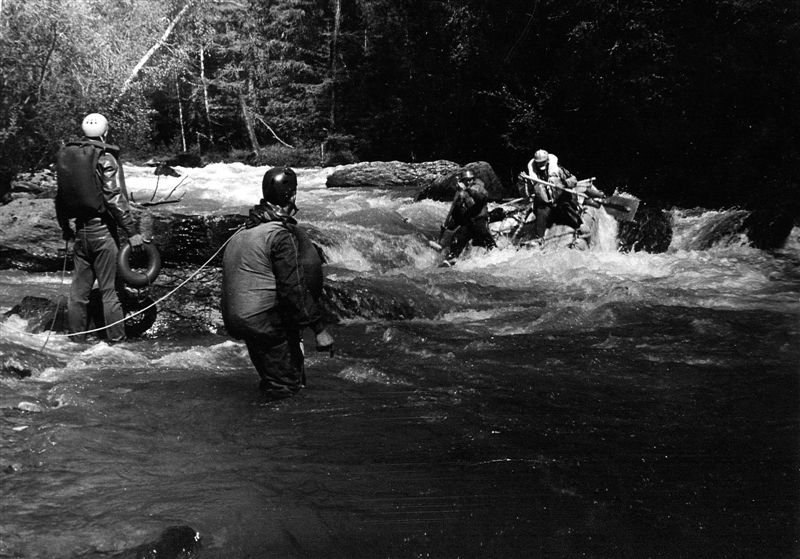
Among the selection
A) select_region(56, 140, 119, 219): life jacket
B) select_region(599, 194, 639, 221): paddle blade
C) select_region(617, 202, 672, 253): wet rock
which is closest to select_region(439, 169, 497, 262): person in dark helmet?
select_region(599, 194, 639, 221): paddle blade

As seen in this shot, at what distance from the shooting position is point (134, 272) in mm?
7035

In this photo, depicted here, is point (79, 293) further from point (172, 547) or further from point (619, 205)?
point (619, 205)

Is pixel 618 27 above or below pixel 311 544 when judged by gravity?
above

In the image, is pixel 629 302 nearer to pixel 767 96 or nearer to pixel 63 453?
pixel 63 453

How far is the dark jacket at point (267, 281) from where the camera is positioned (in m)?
4.53

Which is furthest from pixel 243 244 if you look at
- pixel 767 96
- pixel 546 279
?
pixel 767 96

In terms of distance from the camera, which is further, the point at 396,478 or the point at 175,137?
the point at 175,137

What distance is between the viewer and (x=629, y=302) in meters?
8.66

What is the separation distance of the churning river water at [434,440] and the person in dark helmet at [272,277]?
1.94 feet

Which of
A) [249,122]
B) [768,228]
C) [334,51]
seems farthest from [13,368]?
[249,122]

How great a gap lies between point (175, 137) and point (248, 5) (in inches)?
382

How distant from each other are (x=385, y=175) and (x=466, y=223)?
10.1 meters

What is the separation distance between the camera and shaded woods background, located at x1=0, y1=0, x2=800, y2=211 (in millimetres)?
15477

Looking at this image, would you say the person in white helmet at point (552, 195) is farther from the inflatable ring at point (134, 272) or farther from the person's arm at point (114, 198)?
the person's arm at point (114, 198)
